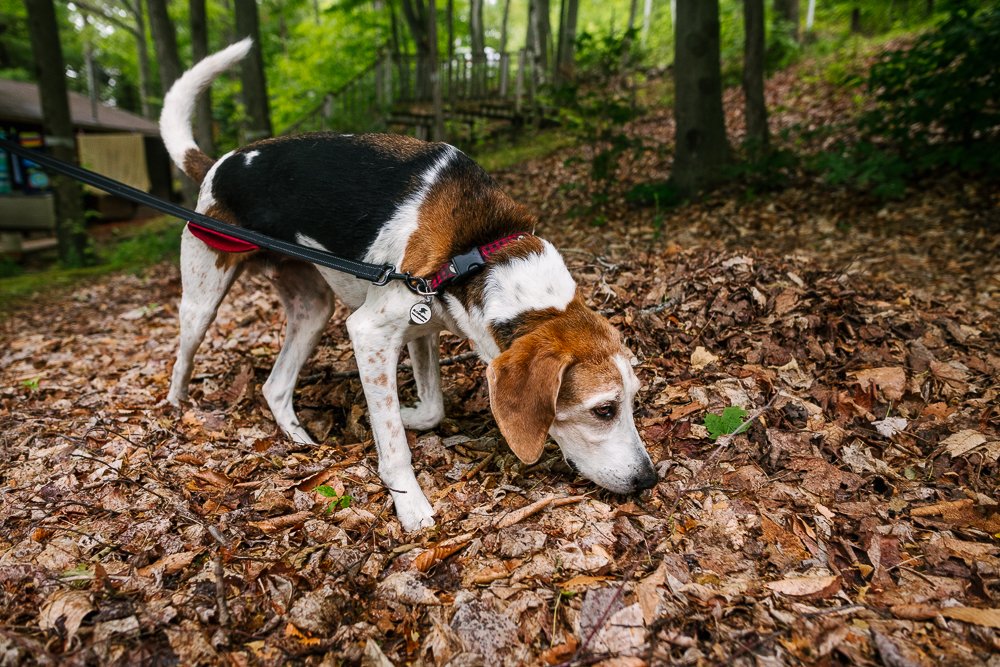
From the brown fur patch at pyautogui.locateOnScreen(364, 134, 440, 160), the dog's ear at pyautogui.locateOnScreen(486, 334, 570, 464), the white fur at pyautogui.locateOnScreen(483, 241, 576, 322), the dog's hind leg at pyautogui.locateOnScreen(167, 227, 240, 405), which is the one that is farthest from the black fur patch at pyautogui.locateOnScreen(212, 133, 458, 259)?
the dog's ear at pyautogui.locateOnScreen(486, 334, 570, 464)

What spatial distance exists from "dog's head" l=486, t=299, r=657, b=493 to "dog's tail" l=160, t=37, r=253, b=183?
8.79 ft

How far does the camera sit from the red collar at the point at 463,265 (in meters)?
2.94

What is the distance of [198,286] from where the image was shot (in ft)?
12.6

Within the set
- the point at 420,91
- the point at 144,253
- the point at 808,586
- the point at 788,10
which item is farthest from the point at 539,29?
the point at 808,586

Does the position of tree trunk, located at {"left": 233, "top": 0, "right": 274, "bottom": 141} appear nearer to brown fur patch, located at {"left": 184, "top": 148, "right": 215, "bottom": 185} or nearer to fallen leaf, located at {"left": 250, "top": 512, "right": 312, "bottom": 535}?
brown fur patch, located at {"left": 184, "top": 148, "right": 215, "bottom": 185}

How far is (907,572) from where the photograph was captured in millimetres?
2375

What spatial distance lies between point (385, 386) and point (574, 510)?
3.62 ft

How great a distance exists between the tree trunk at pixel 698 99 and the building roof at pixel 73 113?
15.4 metres

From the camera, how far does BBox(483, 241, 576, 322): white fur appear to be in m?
2.87

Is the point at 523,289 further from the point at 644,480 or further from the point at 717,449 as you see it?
the point at 717,449

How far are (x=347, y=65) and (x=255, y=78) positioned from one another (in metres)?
15.1

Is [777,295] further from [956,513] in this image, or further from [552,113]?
[552,113]

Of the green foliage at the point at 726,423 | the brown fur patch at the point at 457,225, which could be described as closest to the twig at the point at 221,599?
the brown fur patch at the point at 457,225

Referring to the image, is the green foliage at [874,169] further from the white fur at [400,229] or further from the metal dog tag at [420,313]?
the metal dog tag at [420,313]
